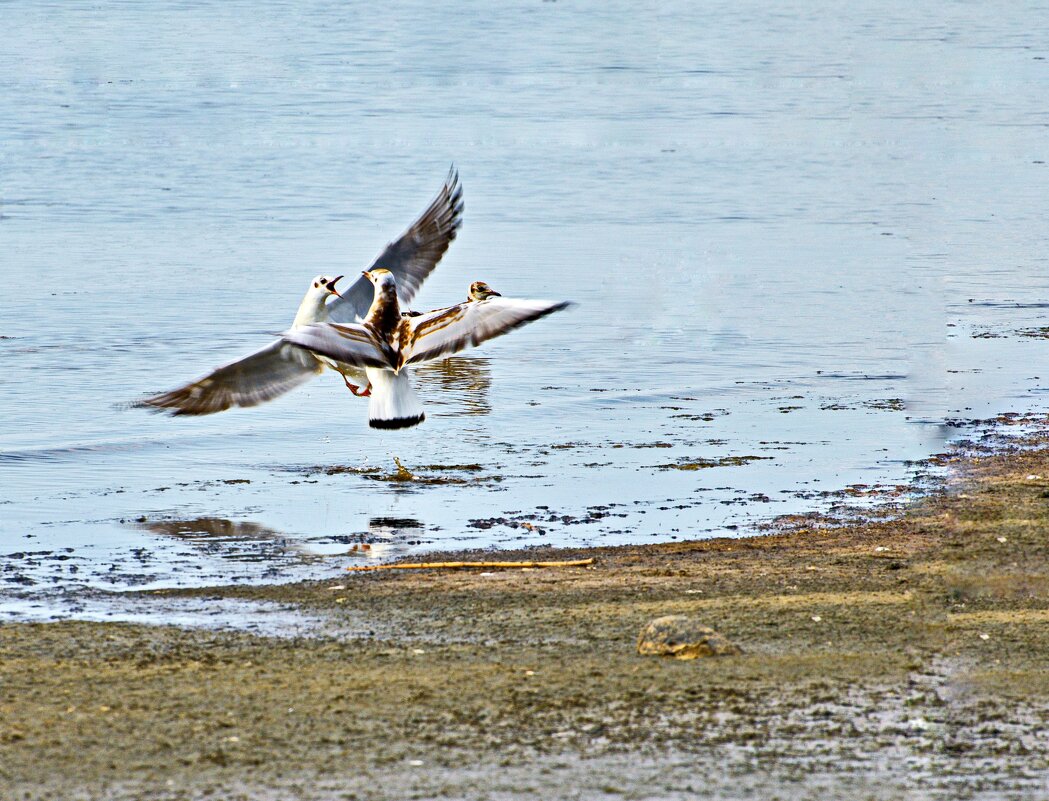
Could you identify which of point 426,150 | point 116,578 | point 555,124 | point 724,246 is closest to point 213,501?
point 116,578

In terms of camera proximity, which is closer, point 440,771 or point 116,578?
point 440,771

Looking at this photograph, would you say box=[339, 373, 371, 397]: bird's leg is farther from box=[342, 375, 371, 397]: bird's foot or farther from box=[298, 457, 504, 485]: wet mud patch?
box=[298, 457, 504, 485]: wet mud patch

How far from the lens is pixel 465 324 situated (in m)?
8.51

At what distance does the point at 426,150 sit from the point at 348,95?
8.96m

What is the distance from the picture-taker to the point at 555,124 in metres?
31.5

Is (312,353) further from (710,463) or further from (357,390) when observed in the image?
(710,463)

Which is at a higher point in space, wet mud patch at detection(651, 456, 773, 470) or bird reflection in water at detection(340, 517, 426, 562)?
bird reflection in water at detection(340, 517, 426, 562)

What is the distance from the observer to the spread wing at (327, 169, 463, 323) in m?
10.9

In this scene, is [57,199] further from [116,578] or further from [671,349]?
[116,578]

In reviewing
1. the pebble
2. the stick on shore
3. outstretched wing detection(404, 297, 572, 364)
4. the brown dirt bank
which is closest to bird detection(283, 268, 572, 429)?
outstretched wing detection(404, 297, 572, 364)

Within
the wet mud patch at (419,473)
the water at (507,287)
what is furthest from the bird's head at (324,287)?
the wet mud patch at (419,473)

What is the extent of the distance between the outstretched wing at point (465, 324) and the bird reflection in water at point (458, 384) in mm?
2179

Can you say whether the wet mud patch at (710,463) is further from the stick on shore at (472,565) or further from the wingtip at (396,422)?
the stick on shore at (472,565)

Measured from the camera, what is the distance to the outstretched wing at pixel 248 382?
27.2ft
